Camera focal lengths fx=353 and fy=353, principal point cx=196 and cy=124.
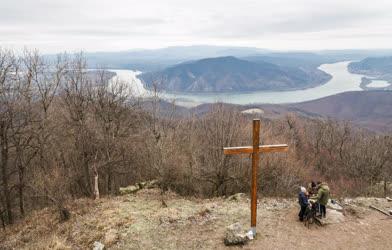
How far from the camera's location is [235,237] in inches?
494

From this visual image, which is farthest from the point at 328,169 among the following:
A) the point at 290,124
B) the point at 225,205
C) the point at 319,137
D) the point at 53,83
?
the point at 53,83

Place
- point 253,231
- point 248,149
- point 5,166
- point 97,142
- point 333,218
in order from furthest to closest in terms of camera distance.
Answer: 1. point 5,166
2. point 97,142
3. point 333,218
4. point 253,231
5. point 248,149

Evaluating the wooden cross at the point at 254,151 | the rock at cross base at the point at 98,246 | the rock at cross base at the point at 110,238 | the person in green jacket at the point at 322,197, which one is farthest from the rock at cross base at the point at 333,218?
the rock at cross base at the point at 98,246

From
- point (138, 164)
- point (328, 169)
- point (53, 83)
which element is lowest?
point (328, 169)

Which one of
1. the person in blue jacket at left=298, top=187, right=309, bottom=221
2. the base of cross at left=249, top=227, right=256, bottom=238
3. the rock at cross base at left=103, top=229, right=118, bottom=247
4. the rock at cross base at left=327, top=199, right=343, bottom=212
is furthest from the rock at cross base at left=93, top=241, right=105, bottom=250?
the rock at cross base at left=327, top=199, right=343, bottom=212

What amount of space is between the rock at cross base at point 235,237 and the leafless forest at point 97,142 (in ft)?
23.2

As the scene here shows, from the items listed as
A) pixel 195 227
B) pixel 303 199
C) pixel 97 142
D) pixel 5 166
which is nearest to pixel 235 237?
pixel 195 227

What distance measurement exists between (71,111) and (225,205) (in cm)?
1308

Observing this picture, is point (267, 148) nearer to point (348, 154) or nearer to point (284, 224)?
point (284, 224)

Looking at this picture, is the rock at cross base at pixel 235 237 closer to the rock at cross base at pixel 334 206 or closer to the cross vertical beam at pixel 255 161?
the cross vertical beam at pixel 255 161

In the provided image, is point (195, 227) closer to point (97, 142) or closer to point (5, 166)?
point (97, 142)

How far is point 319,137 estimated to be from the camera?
48.1 m

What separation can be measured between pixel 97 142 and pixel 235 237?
1375 centimetres

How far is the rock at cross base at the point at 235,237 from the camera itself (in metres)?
12.5
